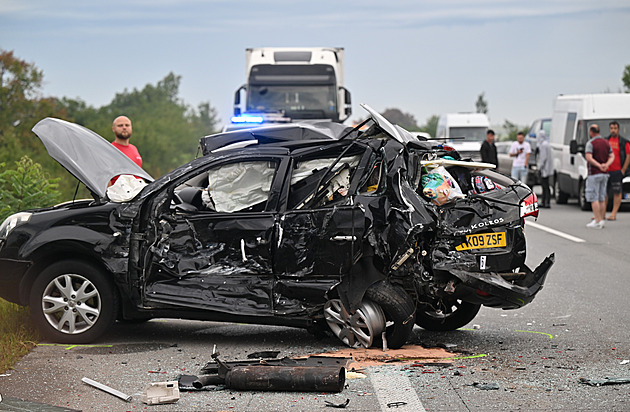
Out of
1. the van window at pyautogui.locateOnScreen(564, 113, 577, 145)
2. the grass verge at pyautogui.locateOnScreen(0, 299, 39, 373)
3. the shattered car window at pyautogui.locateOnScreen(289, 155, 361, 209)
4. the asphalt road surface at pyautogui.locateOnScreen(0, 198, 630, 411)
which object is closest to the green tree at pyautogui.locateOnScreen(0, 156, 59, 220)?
the grass verge at pyautogui.locateOnScreen(0, 299, 39, 373)

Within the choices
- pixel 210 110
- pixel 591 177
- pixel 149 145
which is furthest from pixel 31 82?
pixel 210 110

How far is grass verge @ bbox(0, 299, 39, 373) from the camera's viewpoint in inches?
290

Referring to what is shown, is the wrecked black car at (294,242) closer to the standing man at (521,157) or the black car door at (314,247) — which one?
the black car door at (314,247)

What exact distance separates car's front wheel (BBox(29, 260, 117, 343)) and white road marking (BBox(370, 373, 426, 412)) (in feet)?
8.02

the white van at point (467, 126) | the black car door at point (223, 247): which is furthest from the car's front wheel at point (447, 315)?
the white van at point (467, 126)

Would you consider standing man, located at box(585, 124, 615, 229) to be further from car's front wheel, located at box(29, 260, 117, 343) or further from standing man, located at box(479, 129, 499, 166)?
car's front wheel, located at box(29, 260, 117, 343)

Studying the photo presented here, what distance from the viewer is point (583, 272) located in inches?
504

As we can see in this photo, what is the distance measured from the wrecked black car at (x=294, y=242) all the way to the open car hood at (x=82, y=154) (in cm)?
6

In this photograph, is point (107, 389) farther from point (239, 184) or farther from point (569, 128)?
point (569, 128)

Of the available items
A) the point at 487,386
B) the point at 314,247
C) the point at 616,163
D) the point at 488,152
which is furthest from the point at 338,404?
the point at 488,152

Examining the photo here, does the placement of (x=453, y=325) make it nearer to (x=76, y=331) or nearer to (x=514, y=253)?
(x=514, y=253)

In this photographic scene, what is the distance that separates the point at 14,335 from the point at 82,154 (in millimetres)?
1726

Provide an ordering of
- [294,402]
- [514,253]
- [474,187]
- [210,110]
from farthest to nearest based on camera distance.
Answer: [210,110] → [474,187] → [514,253] → [294,402]

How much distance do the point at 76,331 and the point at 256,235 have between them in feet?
5.64
